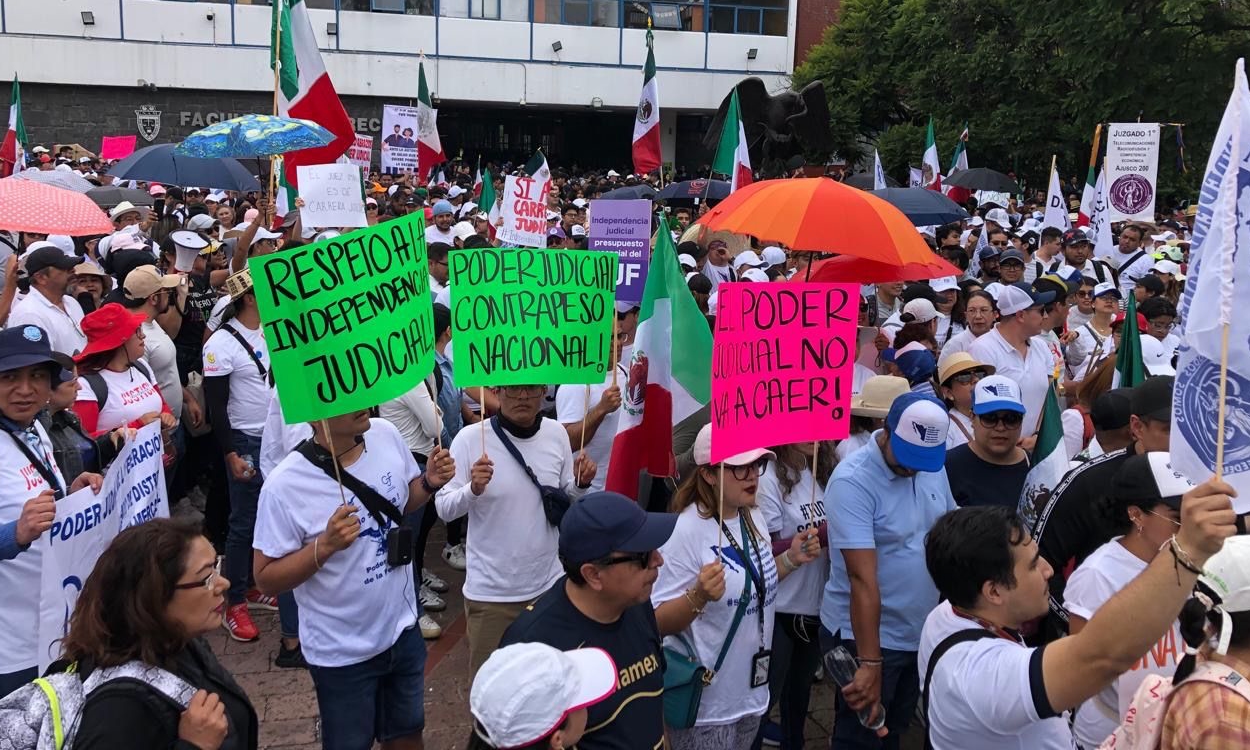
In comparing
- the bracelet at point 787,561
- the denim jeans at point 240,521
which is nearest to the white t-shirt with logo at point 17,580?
the denim jeans at point 240,521

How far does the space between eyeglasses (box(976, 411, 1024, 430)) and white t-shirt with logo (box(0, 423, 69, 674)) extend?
3632 mm

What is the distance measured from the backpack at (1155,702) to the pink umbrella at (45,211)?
18.8ft

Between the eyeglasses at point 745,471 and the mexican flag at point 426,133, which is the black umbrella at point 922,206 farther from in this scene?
the eyeglasses at point 745,471

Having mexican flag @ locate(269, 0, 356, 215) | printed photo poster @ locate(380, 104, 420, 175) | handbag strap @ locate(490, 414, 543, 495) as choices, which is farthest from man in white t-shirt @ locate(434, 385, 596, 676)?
printed photo poster @ locate(380, 104, 420, 175)

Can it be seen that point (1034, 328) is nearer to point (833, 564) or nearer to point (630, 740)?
point (833, 564)

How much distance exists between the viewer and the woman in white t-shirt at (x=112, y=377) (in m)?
4.92

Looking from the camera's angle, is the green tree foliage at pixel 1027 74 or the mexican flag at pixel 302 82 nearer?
the mexican flag at pixel 302 82

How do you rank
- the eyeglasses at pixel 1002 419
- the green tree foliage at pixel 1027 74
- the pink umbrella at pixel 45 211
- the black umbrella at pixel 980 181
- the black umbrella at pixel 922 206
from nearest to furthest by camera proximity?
the eyeglasses at pixel 1002 419, the pink umbrella at pixel 45 211, the black umbrella at pixel 922 206, the black umbrella at pixel 980 181, the green tree foliage at pixel 1027 74

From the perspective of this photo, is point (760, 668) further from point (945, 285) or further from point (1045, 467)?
point (945, 285)

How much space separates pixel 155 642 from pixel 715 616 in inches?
72.8

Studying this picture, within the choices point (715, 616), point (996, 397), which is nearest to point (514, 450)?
point (715, 616)

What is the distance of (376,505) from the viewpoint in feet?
12.6

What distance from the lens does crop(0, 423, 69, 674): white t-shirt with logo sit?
143 inches

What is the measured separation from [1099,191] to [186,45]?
29.2m
